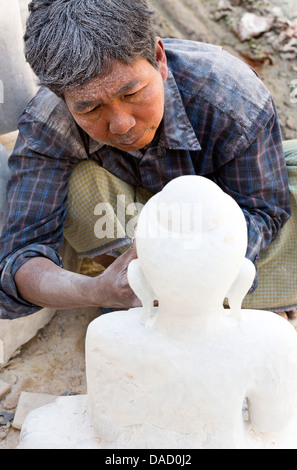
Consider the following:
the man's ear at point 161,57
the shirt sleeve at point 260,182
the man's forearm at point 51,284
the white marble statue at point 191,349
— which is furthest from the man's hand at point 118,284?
the man's ear at point 161,57

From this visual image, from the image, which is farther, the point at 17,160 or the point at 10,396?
the point at 10,396

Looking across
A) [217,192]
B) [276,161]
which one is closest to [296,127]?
[276,161]

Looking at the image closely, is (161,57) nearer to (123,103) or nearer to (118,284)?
(123,103)

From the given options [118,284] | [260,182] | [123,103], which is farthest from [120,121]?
[260,182]

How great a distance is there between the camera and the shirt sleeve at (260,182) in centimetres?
212

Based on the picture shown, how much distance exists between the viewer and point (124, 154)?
2211 millimetres

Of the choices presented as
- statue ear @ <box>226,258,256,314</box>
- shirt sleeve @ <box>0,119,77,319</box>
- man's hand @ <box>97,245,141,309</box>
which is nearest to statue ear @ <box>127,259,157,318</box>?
statue ear @ <box>226,258,256,314</box>

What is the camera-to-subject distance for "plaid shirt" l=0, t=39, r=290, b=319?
209 cm

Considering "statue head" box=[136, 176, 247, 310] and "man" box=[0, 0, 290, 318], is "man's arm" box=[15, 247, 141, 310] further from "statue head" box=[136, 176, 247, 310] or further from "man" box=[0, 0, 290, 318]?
"statue head" box=[136, 176, 247, 310]

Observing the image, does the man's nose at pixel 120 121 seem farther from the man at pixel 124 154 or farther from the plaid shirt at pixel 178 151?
the plaid shirt at pixel 178 151

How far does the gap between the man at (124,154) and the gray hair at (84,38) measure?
0.01 meters

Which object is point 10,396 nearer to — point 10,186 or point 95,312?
point 95,312

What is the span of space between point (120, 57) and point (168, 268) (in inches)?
28.6

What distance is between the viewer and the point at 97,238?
2.32 metres
